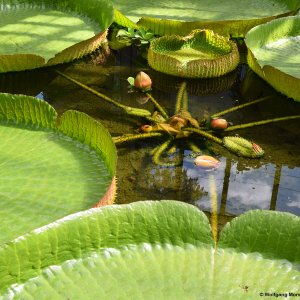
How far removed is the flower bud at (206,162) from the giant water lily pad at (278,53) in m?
0.70

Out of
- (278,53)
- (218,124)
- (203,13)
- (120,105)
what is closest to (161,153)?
(218,124)

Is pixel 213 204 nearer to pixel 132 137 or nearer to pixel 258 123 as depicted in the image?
pixel 132 137

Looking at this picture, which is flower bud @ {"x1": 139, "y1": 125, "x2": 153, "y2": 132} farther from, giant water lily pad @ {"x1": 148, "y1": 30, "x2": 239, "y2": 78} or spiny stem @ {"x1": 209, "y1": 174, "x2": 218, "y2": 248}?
giant water lily pad @ {"x1": 148, "y1": 30, "x2": 239, "y2": 78}

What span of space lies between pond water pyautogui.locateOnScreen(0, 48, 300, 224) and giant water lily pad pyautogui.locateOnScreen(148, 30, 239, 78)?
0.20ft

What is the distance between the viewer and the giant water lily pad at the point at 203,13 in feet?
11.1

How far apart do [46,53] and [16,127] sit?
1.00 meters

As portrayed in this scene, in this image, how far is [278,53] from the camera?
3.11 m

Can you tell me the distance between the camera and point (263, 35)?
3.13 m

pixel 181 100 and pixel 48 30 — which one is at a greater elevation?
pixel 48 30

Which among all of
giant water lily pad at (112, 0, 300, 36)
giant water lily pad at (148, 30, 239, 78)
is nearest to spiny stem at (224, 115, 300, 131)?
giant water lily pad at (148, 30, 239, 78)

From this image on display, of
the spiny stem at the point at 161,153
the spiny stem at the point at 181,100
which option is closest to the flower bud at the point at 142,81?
the spiny stem at the point at 181,100

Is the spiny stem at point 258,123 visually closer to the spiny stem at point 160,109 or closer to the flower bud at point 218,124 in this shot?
the flower bud at point 218,124

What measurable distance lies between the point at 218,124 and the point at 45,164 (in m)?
0.85

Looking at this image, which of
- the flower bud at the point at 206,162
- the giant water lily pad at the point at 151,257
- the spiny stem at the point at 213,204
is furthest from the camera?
the flower bud at the point at 206,162
